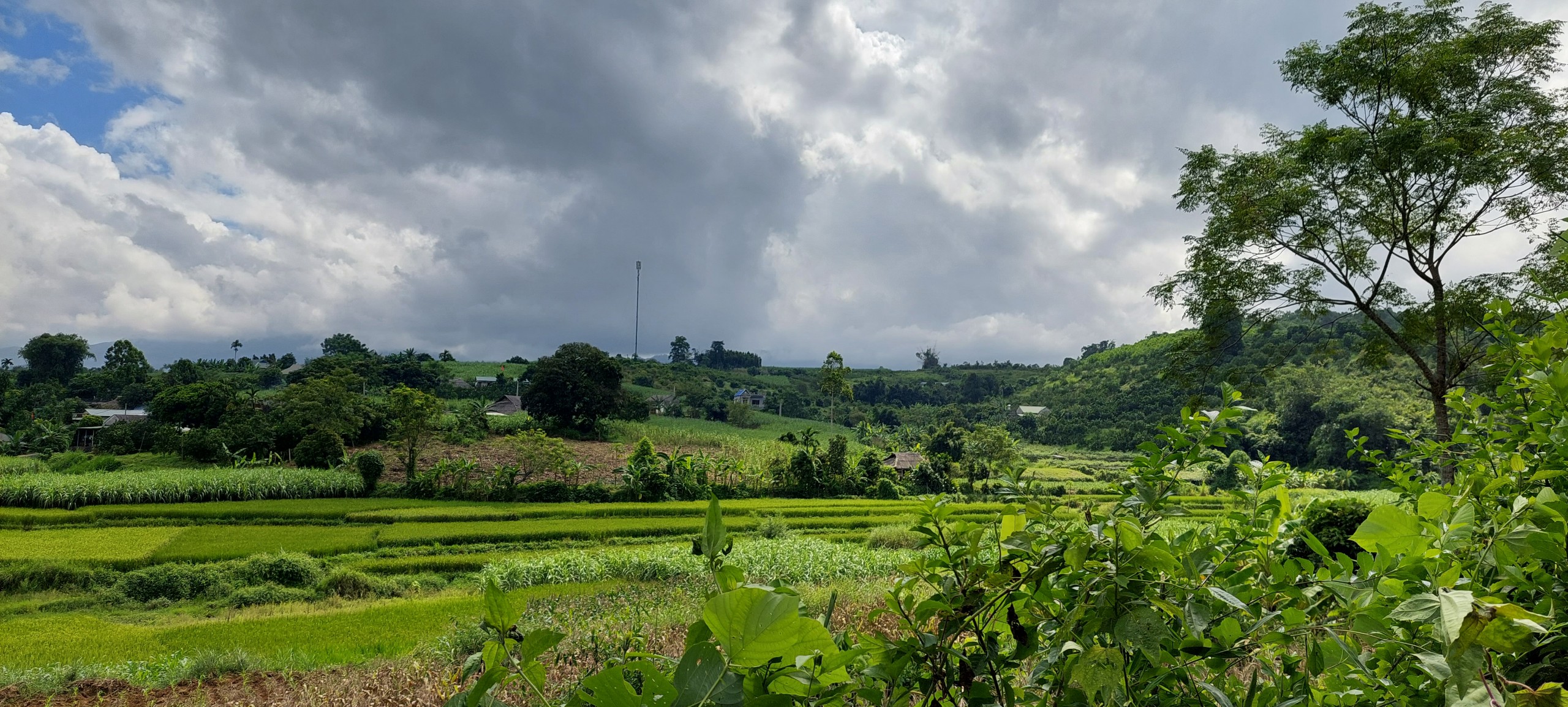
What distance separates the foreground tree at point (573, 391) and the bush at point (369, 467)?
14.7 metres

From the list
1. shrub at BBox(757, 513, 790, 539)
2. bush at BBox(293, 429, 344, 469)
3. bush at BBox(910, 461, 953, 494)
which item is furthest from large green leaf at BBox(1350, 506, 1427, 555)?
bush at BBox(910, 461, 953, 494)

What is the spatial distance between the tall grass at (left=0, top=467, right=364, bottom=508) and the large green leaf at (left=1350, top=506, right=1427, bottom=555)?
27.4 metres

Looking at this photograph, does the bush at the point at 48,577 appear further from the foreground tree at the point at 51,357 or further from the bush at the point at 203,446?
the foreground tree at the point at 51,357

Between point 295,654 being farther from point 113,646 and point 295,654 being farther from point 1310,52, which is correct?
point 1310,52

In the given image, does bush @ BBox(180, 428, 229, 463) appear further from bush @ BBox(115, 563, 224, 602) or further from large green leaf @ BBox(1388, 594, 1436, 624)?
large green leaf @ BBox(1388, 594, 1436, 624)

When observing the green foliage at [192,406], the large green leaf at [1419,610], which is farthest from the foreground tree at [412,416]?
the large green leaf at [1419,610]

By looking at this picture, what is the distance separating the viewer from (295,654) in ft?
23.9

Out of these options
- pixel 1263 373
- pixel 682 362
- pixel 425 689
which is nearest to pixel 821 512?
pixel 1263 373

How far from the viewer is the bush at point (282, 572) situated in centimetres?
1248

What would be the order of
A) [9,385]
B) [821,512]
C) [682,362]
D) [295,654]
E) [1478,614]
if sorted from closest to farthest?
[1478,614] → [295,654] → [821,512] → [9,385] → [682,362]

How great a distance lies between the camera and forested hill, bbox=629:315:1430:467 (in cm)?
1481

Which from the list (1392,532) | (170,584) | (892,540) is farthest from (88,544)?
(1392,532)

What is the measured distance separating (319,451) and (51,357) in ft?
156

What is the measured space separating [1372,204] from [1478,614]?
16.7 metres
